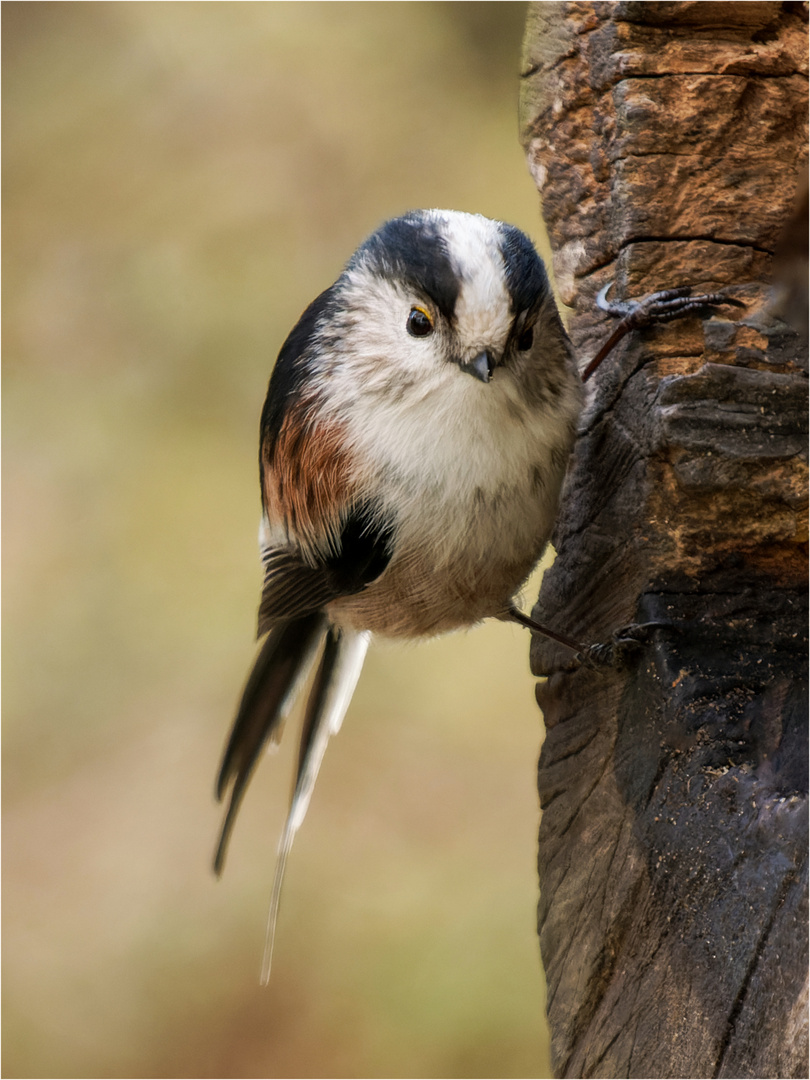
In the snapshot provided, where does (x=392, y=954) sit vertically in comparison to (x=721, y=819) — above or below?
below

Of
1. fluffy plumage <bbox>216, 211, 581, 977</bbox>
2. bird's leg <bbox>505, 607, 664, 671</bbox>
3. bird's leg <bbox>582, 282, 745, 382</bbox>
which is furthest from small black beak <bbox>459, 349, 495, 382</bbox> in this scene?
bird's leg <bbox>505, 607, 664, 671</bbox>

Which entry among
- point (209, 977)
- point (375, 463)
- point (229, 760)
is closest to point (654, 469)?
point (375, 463)

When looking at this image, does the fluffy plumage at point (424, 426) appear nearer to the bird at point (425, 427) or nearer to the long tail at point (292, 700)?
the bird at point (425, 427)

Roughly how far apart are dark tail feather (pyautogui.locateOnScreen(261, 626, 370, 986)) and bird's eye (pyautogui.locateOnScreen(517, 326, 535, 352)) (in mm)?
679

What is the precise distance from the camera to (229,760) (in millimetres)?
2018

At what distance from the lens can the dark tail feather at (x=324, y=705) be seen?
2.06 m

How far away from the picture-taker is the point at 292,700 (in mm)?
2037

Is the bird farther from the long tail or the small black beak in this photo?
the long tail

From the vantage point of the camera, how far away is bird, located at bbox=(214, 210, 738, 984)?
153 cm

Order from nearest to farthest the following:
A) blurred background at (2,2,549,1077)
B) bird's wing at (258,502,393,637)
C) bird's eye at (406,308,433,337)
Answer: bird's eye at (406,308,433,337)
bird's wing at (258,502,393,637)
blurred background at (2,2,549,1077)

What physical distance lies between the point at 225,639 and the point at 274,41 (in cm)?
163

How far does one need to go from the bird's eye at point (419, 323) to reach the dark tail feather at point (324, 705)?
26.0 inches

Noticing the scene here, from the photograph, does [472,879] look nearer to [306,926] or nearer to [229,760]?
[306,926]

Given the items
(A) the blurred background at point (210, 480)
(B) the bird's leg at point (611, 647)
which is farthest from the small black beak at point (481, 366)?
(A) the blurred background at point (210, 480)
